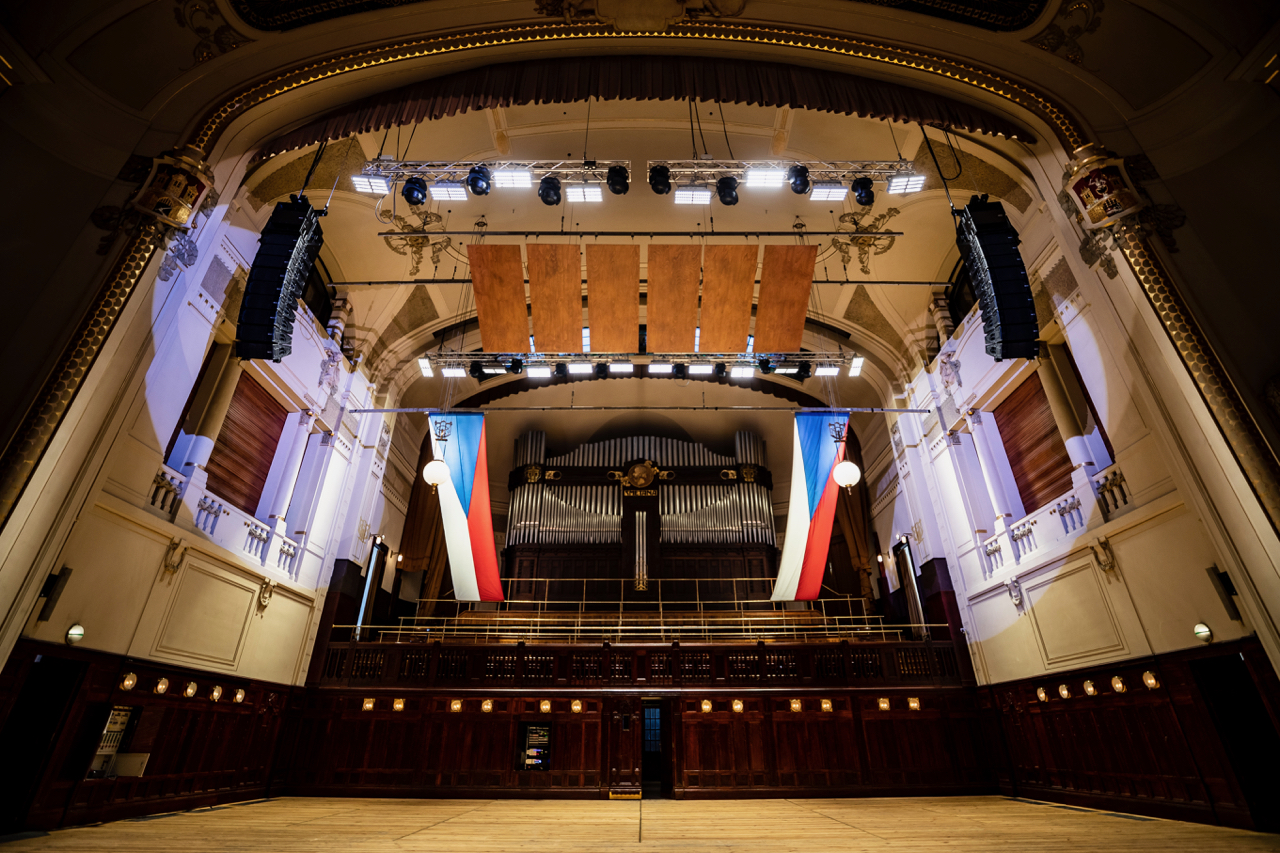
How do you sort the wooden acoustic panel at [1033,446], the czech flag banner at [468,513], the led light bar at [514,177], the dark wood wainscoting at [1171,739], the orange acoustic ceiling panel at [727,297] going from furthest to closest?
1. the czech flag banner at [468,513]
2. the orange acoustic ceiling panel at [727,297]
3. the wooden acoustic panel at [1033,446]
4. the led light bar at [514,177]
5. the dark wood wainscoting at [1171,739]

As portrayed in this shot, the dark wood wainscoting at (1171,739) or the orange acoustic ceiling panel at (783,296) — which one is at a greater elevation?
the orange acoustic ceiling panel at (783,296)

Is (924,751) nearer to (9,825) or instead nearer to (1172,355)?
(1172,355)

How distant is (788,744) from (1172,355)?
6.89 meters

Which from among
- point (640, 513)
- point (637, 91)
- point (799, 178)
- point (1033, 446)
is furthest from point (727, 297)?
point (640, 513)

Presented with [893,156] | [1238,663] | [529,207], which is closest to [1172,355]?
[1238,663]

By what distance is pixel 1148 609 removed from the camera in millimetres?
5965

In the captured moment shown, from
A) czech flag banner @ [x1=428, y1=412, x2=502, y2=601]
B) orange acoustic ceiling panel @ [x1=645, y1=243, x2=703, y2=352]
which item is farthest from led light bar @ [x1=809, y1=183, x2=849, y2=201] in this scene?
czech flag banner @ [x1=428, y1=412, x2=502, y2=601]

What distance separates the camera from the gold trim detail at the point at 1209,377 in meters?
3.93

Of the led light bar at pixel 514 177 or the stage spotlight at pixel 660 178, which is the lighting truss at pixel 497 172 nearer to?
the led light bar at pixel 514 177

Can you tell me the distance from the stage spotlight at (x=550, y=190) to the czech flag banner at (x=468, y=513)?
3.80 meters

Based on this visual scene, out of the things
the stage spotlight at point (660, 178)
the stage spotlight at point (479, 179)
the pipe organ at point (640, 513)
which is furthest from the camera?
the pipe organ at point (640, 513)

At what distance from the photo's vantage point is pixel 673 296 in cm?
827

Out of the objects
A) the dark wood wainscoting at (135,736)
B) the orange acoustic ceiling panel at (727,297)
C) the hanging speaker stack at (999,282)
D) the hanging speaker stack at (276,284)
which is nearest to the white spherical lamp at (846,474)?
the orange acoustic ceiling panel at (727,297)

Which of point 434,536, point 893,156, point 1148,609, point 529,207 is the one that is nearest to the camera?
point 1148,609
